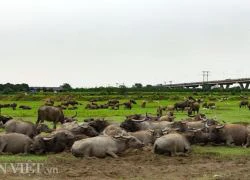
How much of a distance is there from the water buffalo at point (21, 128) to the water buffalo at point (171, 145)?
229 inches

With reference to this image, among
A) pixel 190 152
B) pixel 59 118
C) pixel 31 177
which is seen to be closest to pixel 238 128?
pixel 190 152

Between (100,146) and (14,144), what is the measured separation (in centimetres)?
318

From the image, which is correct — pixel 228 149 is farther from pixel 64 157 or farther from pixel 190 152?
pixel 64 157

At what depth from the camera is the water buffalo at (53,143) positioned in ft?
58.1

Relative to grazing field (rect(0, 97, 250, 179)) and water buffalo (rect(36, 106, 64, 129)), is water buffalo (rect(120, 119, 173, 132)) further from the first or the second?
water buffalo (rect(36, 106, 64, 129))

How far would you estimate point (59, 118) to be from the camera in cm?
2984

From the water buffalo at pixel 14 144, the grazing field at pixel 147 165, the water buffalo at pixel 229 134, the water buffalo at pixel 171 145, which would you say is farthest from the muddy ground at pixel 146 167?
the water buffalo at pixel 229 134

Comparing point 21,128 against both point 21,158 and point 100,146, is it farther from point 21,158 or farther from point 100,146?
point 100,146

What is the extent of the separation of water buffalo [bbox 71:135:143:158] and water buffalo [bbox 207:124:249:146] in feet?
14.8

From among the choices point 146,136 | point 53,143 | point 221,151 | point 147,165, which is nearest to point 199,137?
point 221,151

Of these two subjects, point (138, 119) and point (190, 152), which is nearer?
point (190, 152)

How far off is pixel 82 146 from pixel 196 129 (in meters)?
5.81

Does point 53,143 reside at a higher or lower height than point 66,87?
lower

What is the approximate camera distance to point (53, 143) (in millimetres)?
17969
